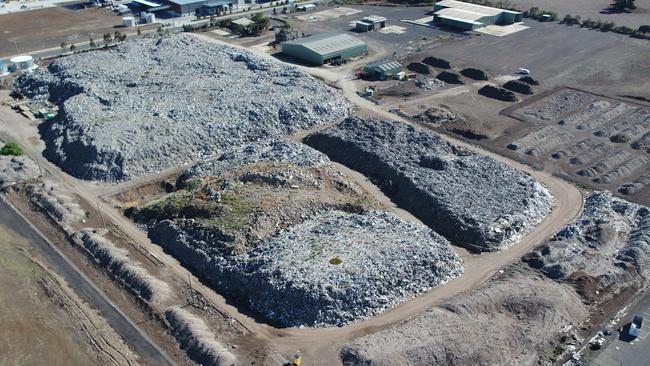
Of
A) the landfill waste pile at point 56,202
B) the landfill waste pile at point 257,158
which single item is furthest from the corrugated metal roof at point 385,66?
the landfill waste pile at point 56,202

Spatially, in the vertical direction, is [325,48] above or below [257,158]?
above

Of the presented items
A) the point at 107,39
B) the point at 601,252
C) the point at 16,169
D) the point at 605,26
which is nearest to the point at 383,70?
the point at 601,252

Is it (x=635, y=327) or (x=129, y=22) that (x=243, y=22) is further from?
(x=635, y=327)

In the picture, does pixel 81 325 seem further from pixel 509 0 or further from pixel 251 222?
pixel 509 0

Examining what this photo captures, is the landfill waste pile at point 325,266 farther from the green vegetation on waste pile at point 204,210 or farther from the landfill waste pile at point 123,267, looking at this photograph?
the landfill waste pile at point 123,267

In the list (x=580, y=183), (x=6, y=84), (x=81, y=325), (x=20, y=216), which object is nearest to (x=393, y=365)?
(x=81, y=325)

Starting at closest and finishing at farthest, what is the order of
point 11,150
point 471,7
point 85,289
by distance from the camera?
point 85,289, point 11,150, point 471,7
